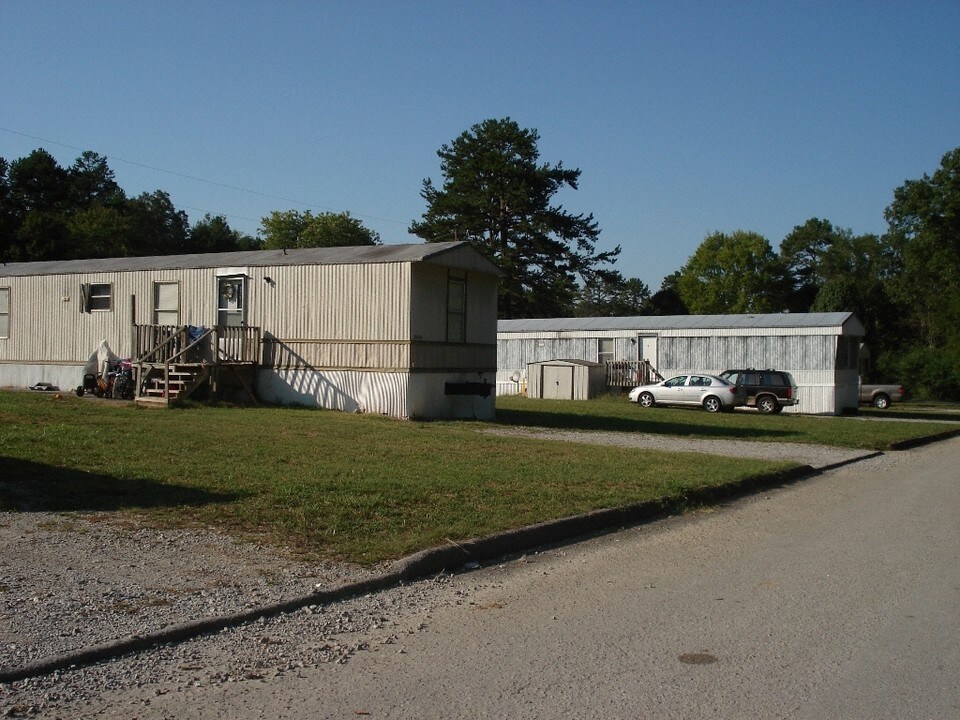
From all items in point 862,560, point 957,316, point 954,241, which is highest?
point 954,241

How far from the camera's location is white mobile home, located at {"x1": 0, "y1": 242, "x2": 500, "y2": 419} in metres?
22.4

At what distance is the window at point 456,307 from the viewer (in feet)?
78.0

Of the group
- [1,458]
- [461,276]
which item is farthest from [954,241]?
[1,458]

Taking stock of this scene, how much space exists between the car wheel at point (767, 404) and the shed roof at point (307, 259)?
45.1ft

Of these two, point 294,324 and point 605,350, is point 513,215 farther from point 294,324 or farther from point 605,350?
point 294,324

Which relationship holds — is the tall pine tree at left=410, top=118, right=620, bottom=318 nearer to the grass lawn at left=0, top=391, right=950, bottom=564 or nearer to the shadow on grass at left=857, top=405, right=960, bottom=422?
the shadow on grass at left=857, top=405, right=960, bottom=422

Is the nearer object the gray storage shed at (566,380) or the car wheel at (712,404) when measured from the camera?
the car wheel at (712,404)

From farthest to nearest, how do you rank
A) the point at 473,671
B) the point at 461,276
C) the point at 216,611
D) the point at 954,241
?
1. the point at 954,241
2. the point at 461,276
3. the point at 216,611
4. the point at 473,671

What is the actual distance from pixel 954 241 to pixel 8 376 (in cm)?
5239

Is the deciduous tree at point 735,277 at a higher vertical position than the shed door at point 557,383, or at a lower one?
higher

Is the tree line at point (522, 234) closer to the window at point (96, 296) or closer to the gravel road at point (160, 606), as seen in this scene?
the window at point (96, 296)

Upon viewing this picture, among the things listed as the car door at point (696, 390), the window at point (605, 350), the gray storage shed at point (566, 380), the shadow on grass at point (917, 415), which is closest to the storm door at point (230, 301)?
the car door at point (696, 390)

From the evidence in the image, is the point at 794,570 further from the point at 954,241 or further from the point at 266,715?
the point at 954,241

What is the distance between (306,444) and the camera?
15.0m
